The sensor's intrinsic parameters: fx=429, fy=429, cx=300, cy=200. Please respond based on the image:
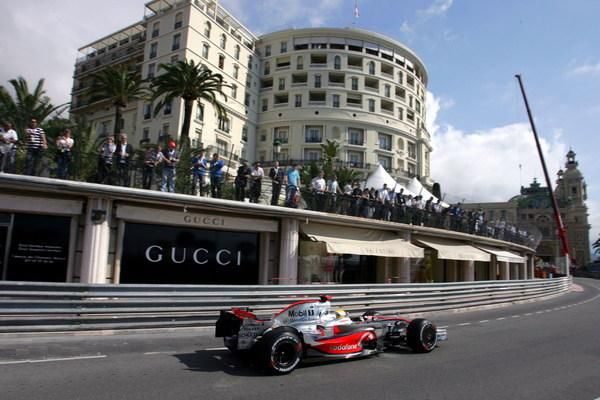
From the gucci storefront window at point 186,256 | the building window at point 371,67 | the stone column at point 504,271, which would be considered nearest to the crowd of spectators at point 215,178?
the gucci storefront window at point 186,256

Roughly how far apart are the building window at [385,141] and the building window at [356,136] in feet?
8.97

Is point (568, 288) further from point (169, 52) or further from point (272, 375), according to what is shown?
point (169, 52)

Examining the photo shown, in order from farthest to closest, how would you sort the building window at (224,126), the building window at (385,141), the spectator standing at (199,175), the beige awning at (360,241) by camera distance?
the building window at (385,141) → the building window at (224,126) → the beige awning at (360,241) → the spectator standing at (199,175)

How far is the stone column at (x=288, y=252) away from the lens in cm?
1511

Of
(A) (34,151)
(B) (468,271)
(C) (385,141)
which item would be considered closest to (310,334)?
(A) (34,151)

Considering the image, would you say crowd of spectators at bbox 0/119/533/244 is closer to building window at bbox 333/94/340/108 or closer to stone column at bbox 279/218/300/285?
stone column at bbox 279/218/300/285

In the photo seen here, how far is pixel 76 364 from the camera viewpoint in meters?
6.34

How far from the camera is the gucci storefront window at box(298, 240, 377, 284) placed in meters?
16.7

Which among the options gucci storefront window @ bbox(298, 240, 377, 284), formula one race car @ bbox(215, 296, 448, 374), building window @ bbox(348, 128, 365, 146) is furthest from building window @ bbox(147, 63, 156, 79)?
formula one race car @ bbox(215, 296, 448, 374)

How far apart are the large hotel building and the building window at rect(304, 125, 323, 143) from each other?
0.45 ft

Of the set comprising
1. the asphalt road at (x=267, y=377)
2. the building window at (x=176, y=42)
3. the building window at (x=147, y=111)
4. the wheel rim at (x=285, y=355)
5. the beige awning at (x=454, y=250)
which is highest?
the building window at (x=176, y=42)

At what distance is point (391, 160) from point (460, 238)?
3905 centimetres

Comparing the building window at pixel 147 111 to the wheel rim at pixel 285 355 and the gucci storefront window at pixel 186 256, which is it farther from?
the wheel rim at pixel 285 355

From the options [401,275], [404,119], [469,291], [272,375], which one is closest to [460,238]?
[401,275]
